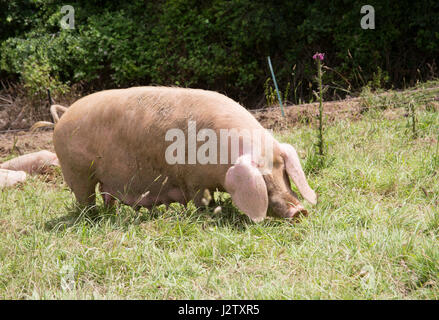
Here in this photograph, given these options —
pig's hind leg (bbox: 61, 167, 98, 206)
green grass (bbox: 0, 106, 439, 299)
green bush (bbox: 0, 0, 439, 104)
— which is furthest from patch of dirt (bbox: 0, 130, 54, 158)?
green bush (bbox: 0, 0, 439, 104)

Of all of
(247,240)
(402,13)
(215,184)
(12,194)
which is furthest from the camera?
(402,13)

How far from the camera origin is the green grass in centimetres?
240

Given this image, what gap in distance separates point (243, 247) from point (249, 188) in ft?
1.20

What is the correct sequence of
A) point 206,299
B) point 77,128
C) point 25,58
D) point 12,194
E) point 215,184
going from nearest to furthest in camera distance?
point 206,299 → point 215,184 → point 77,128 → point 12,194 → point 25,58

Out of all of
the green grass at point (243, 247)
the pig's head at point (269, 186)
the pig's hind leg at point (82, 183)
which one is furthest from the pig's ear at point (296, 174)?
the pig's hind leg at point (82, 183)

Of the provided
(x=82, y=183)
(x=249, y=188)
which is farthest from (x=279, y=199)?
(x=82, y=183)

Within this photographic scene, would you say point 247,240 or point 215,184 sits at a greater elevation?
point 215,184

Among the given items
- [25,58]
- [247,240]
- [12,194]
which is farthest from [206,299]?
Result: [25,58]

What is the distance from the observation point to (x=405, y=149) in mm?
4320

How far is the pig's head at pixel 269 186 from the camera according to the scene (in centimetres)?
298

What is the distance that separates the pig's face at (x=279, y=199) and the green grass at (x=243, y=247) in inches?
3.1

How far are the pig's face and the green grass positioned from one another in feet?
0.26
